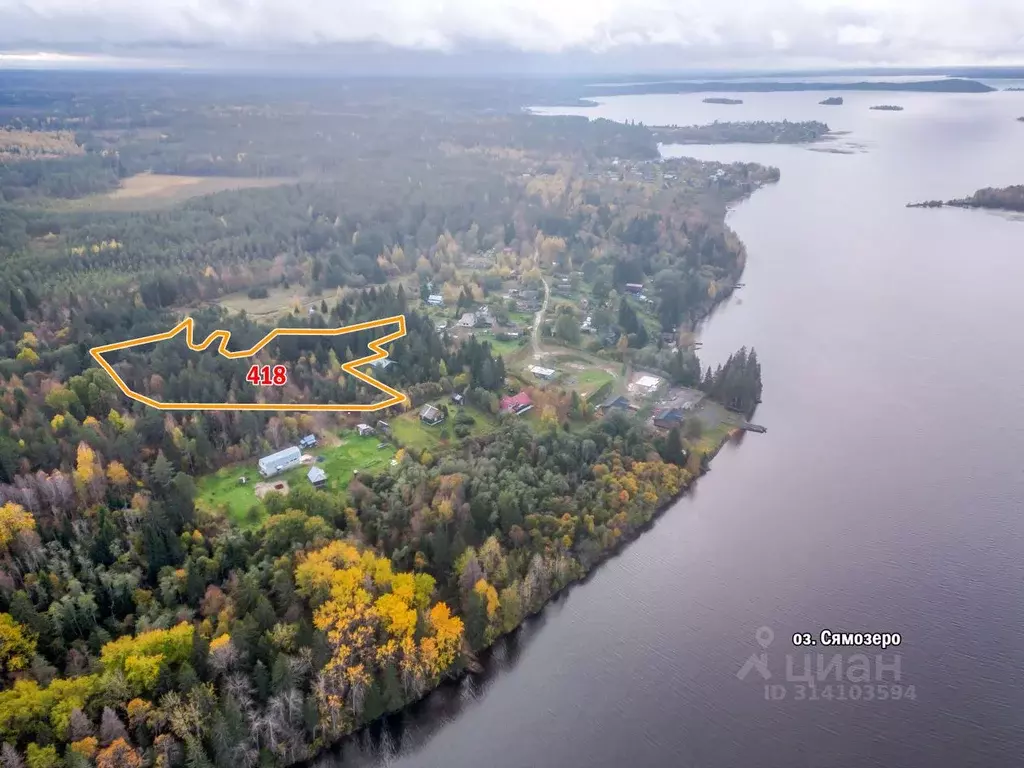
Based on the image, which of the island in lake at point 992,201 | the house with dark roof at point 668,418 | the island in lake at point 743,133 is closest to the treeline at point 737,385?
the house with dark roof at point 668,418

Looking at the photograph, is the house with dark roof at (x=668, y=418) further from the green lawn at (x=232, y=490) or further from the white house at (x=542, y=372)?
the green lawn at (x=232, y=490)

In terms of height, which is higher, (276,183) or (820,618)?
(276,183)

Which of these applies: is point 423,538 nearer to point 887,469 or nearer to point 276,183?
point 887,469

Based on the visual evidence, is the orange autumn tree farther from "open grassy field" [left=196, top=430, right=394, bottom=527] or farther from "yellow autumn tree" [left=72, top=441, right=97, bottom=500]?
"yellow autumn tree" [left=72, top=441, right=97, bottom=500]

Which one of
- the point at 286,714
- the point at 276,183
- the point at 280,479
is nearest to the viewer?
the point at 286,714

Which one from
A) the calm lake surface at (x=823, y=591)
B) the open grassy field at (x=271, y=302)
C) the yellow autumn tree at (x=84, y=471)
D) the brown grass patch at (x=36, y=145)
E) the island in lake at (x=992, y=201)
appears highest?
the brown grass patch at (x=36, y=145)

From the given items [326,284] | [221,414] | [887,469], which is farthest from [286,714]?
[326,284]

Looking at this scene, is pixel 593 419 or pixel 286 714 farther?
pixel 593 419

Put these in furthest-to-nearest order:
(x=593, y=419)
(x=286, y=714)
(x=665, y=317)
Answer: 1. (x=665, y=317)
2. (x=593, y=419)
3. (x=286, y=714)
